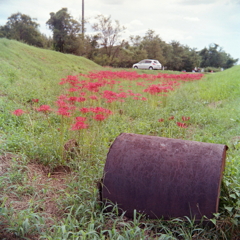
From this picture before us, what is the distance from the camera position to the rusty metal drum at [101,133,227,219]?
6.56 ft

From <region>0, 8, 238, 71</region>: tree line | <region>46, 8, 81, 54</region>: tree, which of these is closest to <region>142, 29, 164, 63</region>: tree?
<region>0, 8, 238, 71</region>: tree line

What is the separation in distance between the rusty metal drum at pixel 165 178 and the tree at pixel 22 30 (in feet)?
46.2

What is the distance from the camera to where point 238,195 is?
215cm

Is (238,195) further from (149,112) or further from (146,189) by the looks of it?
(149,112)

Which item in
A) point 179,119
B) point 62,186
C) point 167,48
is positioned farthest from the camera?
point 167,48

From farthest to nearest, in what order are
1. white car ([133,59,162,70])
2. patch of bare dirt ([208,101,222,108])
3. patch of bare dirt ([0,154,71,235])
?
white car ([133,59,162,70])
patch of bare dirt ([208,101,222,108])
patch of bare dirt ([0,154,71,235])

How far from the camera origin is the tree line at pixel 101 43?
17.8 meters

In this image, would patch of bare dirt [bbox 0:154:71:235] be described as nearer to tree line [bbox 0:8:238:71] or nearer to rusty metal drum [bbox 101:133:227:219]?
rusty metal drum [bbox 101:133:227:219]

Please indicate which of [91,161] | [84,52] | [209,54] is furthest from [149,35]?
[91,161]

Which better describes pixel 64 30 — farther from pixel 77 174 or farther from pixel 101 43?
pixel 77 174

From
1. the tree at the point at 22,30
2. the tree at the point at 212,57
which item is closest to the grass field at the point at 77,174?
the tree at the point at 22,30

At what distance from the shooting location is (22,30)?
17.4 m

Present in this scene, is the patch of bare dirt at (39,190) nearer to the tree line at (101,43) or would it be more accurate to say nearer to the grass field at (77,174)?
the grass field at (77,174)

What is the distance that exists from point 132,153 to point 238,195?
96 cm
